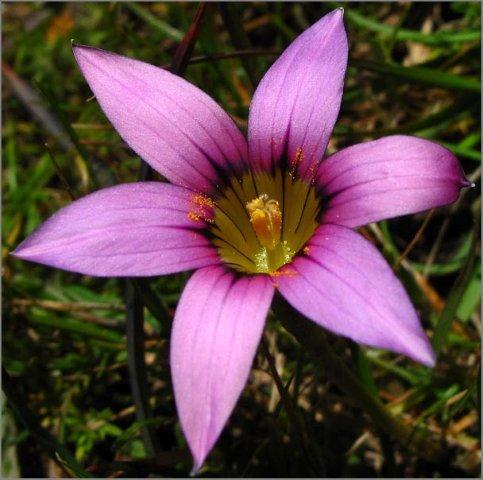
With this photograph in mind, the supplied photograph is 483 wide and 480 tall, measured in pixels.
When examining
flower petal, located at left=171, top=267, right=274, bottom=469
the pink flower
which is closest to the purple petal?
the pink flower

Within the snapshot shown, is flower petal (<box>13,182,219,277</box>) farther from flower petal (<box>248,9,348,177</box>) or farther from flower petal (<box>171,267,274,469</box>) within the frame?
flower petal (<box>248,9,348,177</box>)

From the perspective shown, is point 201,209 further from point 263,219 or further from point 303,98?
point 303,98

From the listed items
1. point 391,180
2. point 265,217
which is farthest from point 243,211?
point 391,180

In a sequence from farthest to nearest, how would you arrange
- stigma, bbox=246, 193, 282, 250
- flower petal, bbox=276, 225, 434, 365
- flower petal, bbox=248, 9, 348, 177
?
stigma, bbox=246, 193, 282, 250 → flower petal, bbox=248, 9, 348, 177 → flower petal, bbox=276, 225, 434, 365

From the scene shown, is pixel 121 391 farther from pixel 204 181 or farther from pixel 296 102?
pixel 296 102

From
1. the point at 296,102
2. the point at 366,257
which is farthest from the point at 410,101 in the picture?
the point at 366,257

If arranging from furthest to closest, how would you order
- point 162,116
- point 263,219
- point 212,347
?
point 263,219
point 162,116
point 212,347

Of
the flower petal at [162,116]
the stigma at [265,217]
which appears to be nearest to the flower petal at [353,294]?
the stigma at [265,217]
